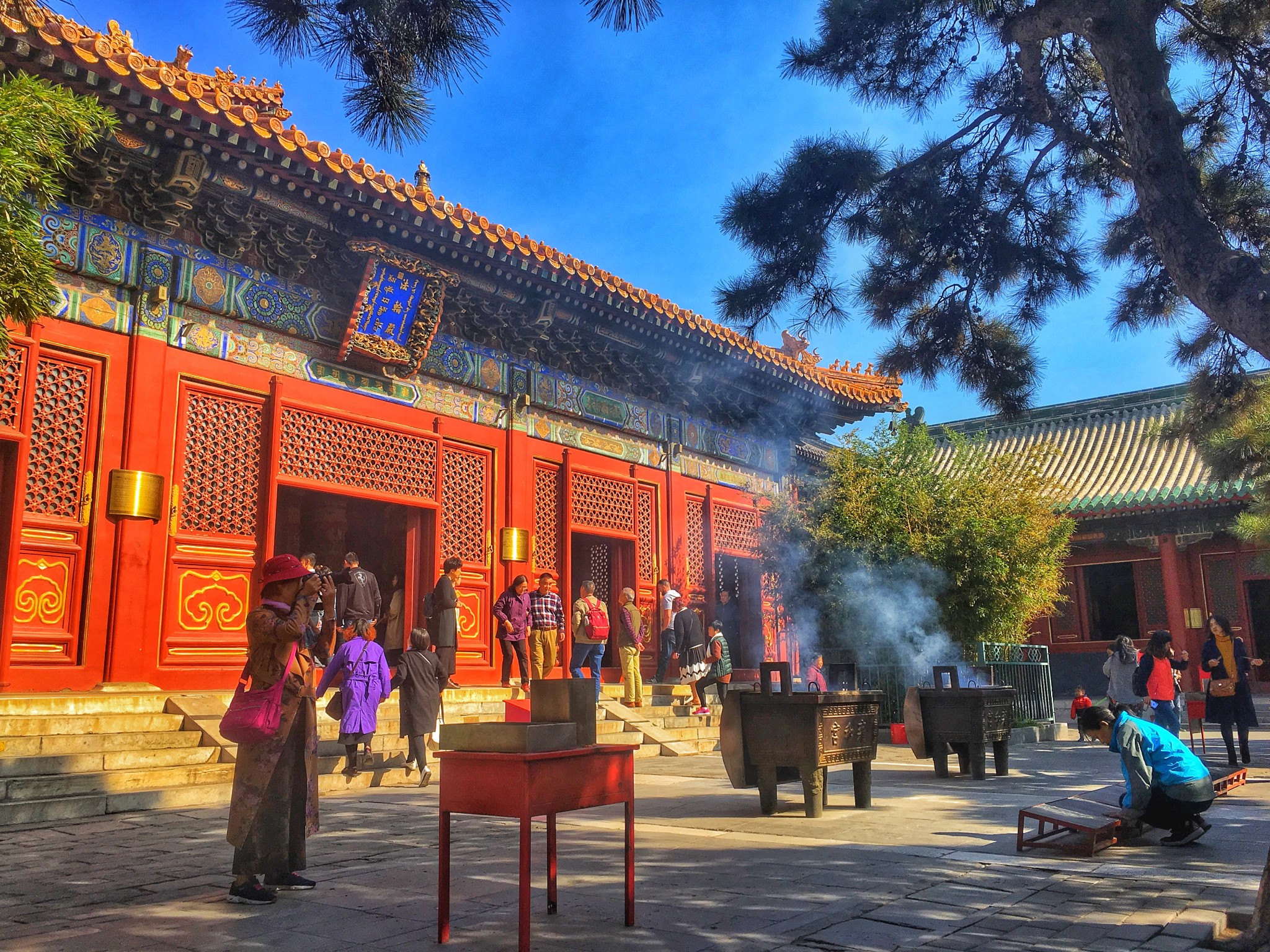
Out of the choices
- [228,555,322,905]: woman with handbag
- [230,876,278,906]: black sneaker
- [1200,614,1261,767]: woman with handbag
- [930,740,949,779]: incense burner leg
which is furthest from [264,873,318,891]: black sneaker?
[1200,614,1261,767]: woman with handbag

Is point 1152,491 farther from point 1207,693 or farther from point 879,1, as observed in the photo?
point 879,1

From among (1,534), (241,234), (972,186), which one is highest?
(241,234)

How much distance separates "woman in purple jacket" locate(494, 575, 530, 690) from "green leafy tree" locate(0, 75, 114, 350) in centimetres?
636

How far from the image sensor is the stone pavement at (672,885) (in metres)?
3.06

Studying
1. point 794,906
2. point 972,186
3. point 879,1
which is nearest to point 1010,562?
point 972,186

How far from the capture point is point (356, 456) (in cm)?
948

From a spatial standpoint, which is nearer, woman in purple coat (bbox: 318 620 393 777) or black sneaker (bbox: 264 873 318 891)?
black sneaker (bbox: 264 873 318 891)

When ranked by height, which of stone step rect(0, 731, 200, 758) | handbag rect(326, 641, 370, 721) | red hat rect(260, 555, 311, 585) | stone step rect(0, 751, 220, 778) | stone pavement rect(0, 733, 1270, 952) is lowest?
stone pavement rect(0, 733, 1270, 952)

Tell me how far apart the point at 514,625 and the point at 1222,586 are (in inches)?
610

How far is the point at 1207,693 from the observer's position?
28.6 feet

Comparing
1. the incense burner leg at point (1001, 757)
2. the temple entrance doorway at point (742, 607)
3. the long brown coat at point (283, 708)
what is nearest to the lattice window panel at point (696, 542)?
the temple entrance doorway at point (742, 607)

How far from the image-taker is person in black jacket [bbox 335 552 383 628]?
314 inches

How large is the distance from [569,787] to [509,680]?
24.4 feet

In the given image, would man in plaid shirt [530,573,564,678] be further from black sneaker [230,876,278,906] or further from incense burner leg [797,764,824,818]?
black sneaker [230,876,278,906]
